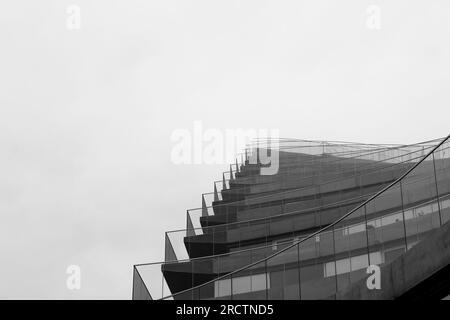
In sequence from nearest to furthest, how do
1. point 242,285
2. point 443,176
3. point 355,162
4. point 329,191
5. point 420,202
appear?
point 443,176
point 420,202
point 242,285
point 329,191
point 355,162

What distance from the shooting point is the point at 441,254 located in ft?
37.1

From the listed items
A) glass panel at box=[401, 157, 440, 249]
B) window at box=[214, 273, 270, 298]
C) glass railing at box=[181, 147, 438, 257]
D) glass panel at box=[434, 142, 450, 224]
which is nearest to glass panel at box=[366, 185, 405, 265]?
glass panel at box=[401, 157, 440, 249]

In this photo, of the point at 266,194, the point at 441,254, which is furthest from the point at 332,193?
the point at 441,254

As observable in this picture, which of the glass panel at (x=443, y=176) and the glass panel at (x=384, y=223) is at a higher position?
the glass panel at (x=443, y=176)

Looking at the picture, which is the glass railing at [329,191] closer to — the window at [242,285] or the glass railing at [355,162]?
the glass railing at [355,162]

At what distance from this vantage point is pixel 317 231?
20.4 metres

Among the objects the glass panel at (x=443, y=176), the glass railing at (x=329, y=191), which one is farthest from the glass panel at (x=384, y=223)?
the glass railing at (x=329, y=191)

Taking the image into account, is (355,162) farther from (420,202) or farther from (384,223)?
(420,202)

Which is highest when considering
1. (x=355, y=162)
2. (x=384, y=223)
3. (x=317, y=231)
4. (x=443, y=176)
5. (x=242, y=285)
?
(x=355, y=162)

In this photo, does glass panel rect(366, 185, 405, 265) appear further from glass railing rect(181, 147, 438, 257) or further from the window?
glass railing rect(181, 147, 438, 257)

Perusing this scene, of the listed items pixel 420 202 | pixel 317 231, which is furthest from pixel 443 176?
pixel 317 231

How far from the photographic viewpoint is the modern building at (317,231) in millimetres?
12734

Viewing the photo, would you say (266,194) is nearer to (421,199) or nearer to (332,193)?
(332,193)

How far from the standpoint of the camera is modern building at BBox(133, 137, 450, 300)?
12734mm
